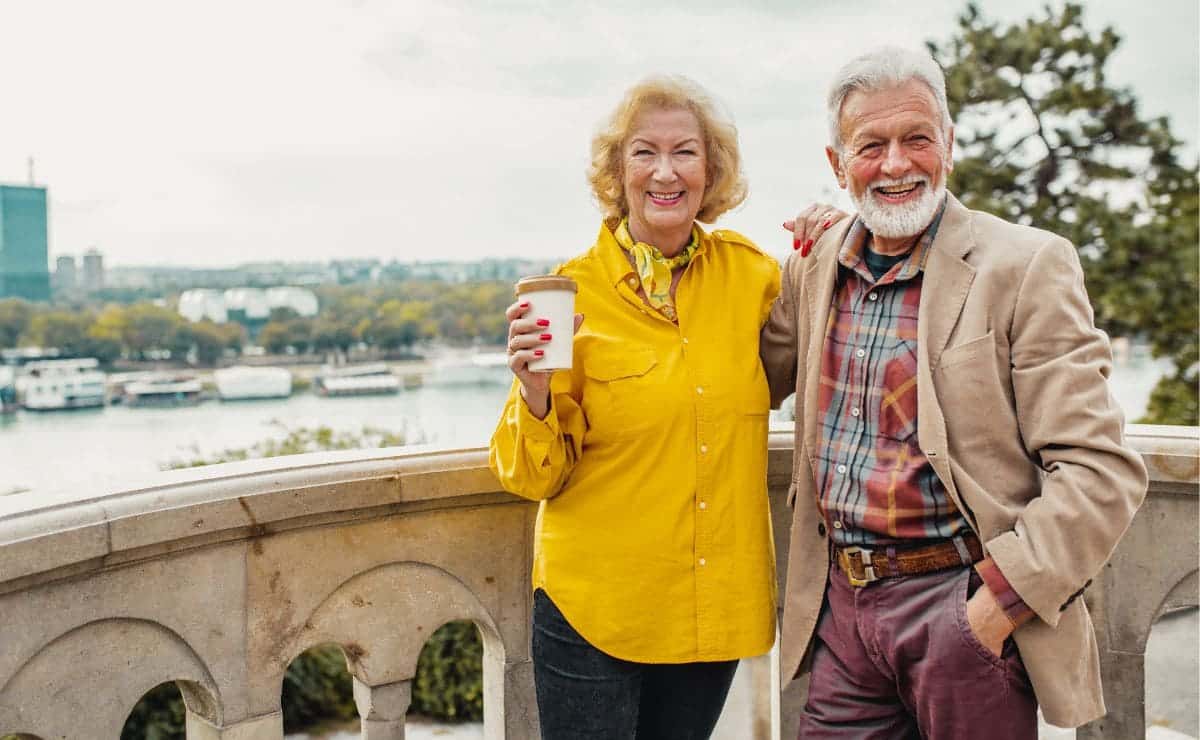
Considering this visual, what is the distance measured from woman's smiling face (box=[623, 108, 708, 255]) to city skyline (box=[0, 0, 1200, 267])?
4.1 inches

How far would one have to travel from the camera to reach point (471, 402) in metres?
11.8

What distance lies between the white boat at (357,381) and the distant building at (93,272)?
3126 millimetres

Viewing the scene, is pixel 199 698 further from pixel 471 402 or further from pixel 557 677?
pixel 471 402

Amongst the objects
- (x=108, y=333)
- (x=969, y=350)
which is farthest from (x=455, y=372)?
(x=969, y=350)

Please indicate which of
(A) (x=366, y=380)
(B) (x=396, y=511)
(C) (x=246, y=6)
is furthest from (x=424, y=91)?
(B) (x=396, y=511)

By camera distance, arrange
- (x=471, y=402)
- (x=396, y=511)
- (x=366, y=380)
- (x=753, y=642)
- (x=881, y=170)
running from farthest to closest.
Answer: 1. (x=366, y=380)
2. (x=471, y=402)
3. (x=396, y=511)
4. (x=753, y=642)
5. (x=881, y=170)

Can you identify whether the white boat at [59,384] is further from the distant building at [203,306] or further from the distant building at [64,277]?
the distant building at [203,306]

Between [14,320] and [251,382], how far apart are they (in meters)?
3.00

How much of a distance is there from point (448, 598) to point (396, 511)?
0.24 metres

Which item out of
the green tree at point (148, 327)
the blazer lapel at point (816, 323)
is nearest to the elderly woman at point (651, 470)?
the blazer lapel at point (816, 323)

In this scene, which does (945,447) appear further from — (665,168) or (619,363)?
(665,168)

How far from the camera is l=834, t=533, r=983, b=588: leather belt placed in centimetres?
162

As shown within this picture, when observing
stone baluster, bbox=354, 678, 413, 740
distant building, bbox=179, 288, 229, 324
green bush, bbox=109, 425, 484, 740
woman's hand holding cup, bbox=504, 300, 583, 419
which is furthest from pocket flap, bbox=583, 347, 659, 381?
distant building, bbox=179, 288, 229, 324

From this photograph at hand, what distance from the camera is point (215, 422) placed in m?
11.2
